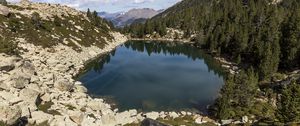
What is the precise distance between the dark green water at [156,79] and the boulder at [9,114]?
1083 inches

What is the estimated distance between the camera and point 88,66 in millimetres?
115125

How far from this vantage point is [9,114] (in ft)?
144

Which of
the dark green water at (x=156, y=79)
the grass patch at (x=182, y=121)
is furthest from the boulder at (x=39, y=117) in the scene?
the dark green water at (x=156, y=79)

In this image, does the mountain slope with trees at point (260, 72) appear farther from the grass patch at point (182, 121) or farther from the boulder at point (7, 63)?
the boulder at point (7, 63)

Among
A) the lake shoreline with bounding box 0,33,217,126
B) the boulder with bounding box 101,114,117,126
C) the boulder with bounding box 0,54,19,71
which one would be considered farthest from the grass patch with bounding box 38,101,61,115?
the boulder with bounding box 0,54,19,71

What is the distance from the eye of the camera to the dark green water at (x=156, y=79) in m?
76.2

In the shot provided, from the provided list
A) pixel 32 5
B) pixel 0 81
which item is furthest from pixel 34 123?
pixel 32 5

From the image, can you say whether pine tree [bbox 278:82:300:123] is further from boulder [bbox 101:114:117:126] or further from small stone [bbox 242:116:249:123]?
boulder [bbox 101:114:117:126]

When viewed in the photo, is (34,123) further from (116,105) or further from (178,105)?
(178,105)

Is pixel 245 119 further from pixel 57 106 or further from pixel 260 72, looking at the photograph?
pixel 260 72

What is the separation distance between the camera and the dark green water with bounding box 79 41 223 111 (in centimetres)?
7619

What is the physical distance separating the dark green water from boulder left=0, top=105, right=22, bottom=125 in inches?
1083

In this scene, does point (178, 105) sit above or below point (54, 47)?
below

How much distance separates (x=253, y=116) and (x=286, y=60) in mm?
47830
